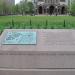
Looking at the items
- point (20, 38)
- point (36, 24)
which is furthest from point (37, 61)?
point (36, 24)

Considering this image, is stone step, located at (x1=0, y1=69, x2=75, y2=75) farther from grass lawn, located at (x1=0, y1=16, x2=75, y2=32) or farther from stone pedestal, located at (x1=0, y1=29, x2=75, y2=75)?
grass lawn, located at (x1=0, y1=16, x2=75, y2=32)

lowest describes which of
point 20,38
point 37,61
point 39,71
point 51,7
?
point 51,7

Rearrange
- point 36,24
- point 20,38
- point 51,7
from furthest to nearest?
point 51,7
point 36,24
point 20,38

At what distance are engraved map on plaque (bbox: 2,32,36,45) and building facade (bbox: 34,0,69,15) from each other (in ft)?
366

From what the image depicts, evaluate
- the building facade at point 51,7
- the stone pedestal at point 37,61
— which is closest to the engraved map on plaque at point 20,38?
the stone pedestal at point 37,61

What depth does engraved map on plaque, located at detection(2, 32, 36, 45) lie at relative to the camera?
9.01 meters

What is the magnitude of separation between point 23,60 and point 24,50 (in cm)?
29

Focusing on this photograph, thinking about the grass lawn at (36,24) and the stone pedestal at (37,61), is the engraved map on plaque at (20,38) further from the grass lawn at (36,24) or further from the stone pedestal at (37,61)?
the grass lawn at (36,24)

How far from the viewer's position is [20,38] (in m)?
9.20

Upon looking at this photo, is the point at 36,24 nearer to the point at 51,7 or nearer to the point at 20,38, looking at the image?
the point at 20,38

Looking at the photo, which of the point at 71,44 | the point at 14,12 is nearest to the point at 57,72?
the point at 71,44

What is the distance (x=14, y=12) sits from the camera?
110 m

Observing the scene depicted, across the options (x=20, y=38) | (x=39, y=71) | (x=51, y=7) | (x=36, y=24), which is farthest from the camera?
(x=51, y=7)

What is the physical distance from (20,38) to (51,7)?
112762mm
